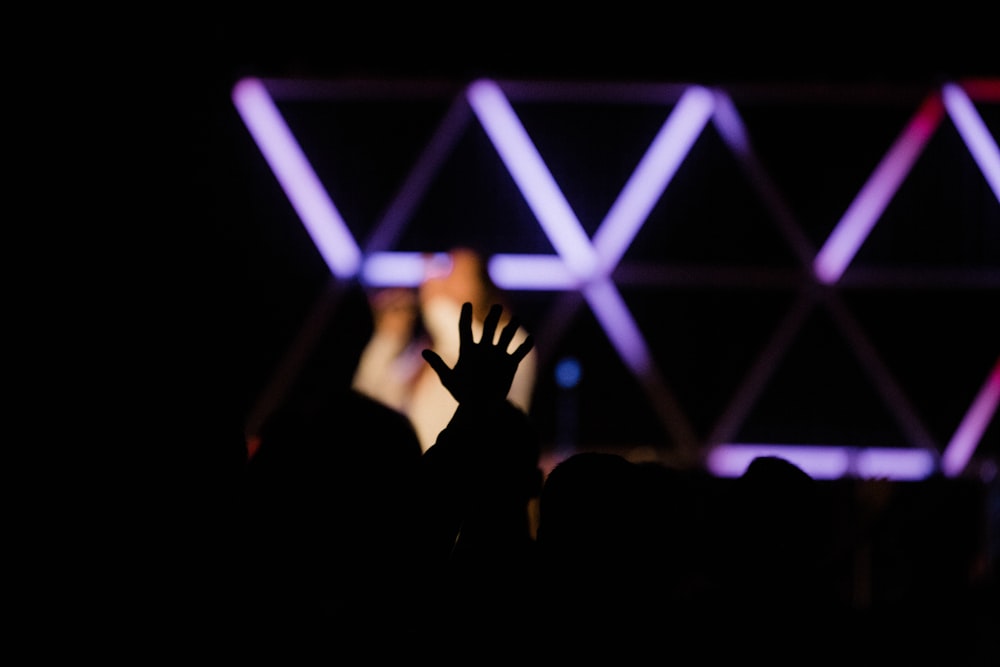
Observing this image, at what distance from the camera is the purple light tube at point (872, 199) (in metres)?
5.88

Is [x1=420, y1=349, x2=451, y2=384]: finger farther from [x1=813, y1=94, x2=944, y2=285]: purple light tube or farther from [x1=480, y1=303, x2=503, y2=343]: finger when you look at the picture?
[x1=813, y1=94, x2=944, y2=285]: purple light tube

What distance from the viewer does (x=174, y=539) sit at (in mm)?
1134

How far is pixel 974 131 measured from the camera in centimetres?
589

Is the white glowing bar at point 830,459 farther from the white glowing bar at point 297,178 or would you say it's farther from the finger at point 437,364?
the finger at point 437,364

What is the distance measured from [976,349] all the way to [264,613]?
5965 millimetres

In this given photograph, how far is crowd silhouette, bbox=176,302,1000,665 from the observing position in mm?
1398

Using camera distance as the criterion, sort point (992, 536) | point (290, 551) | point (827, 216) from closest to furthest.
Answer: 1. point (290, 551)
2. point (992, 536)
3. point (827, 216)

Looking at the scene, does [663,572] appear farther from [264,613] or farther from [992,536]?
[992,536]

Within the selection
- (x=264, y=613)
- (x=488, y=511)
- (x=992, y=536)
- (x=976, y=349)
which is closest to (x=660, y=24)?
(x=976, y=349)

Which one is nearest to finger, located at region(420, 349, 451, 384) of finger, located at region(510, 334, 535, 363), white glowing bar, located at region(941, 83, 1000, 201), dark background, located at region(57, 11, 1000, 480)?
finger, located at region(510, 334, 535, 363)

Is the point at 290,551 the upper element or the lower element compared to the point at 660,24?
lower

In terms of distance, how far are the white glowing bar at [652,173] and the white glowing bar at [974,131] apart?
134 cm

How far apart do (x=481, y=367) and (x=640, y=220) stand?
15.2 feet

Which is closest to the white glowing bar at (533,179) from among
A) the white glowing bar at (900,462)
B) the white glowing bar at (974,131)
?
the white glowing bar at (900,462)
